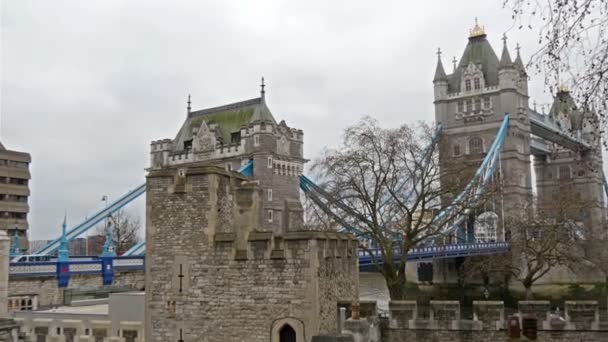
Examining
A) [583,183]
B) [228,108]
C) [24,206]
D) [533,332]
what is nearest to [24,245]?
[24,206]

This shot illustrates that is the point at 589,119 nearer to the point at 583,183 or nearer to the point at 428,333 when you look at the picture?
the point at 428,333

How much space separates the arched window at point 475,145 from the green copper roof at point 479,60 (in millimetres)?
4984

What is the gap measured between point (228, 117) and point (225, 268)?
40956mm

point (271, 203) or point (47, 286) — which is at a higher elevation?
point (271, 203)

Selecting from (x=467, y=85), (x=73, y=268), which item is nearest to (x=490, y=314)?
(x=73, y=268)


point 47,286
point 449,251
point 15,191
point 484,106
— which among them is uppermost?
point 484,106

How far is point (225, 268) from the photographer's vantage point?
30.9 feet

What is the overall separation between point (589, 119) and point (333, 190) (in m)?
16.4

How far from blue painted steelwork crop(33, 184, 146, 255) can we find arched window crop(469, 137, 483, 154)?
1095 inches

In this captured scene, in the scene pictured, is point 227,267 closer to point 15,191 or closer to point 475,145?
point 15,191

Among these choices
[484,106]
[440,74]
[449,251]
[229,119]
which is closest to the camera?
[449,251]

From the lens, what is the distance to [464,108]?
2191 inches

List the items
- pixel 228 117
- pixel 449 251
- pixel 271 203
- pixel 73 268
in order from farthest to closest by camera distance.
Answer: pixel 228 117
pixel 271 203
pixel 449 251
pixel 73 268

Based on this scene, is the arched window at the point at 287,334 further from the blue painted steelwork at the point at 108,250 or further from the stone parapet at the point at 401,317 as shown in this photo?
the blue painted steelwork at the point at 108,250
